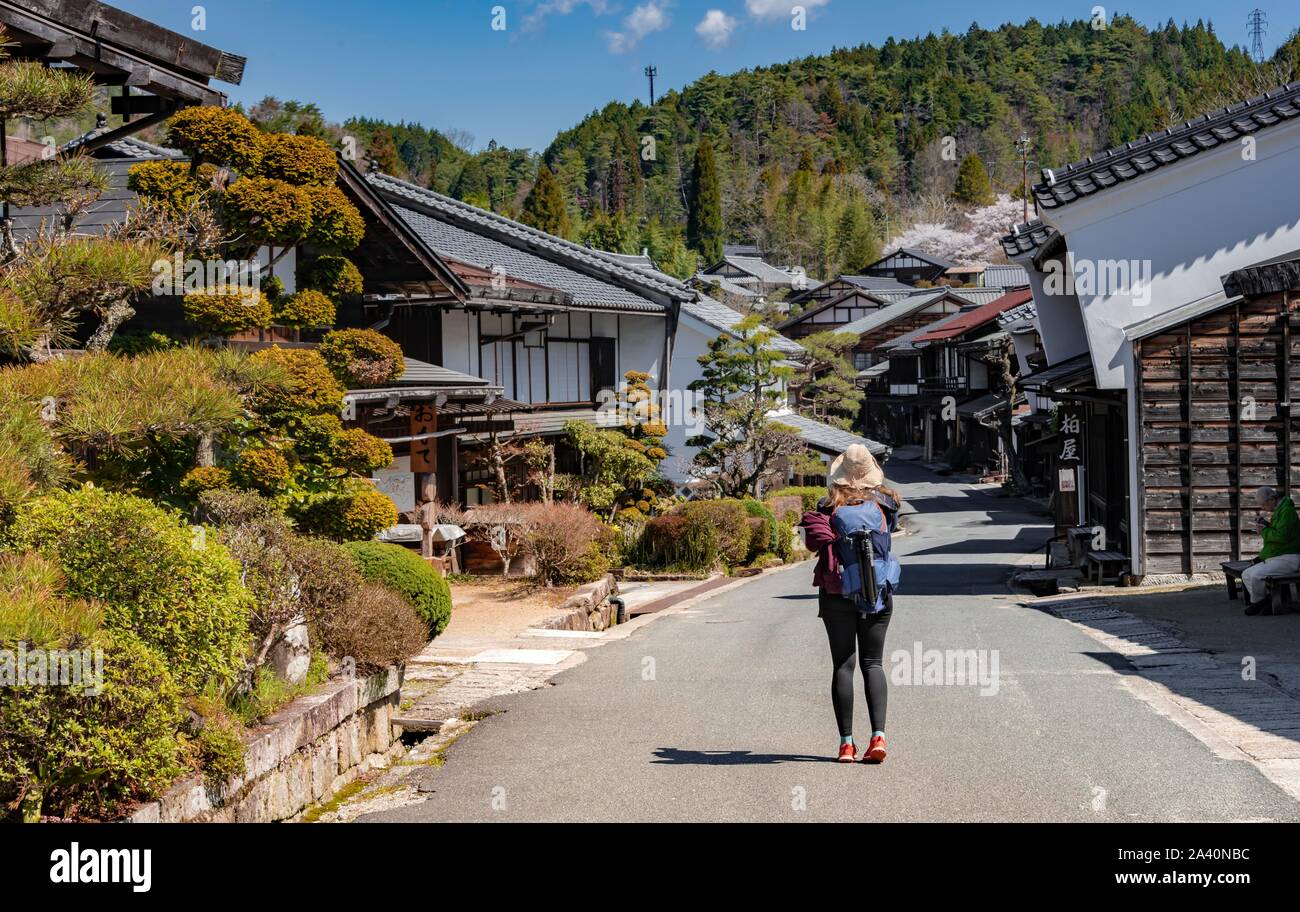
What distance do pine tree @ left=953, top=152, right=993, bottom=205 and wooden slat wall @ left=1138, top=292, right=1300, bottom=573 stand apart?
10934cm

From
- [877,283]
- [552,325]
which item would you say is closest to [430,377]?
[552,325]

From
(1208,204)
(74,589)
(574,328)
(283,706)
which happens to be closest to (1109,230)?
(1208,204)

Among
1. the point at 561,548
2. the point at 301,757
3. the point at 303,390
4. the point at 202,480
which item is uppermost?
the point at 303,390

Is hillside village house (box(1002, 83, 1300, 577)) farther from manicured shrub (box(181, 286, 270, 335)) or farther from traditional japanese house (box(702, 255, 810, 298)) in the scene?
traditional japanese house (box(702, 255, 810, 298))

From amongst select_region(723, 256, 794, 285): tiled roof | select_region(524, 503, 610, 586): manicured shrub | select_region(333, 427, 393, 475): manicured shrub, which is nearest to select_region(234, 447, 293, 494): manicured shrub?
select_region(333, 427, 393, 475): manicured shrub

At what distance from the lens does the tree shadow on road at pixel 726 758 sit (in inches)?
294

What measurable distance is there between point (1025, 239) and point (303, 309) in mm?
15148

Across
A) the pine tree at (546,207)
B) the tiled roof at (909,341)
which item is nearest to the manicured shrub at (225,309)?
the tiled roof at (909,341)

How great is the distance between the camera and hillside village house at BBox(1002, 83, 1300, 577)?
1742 cm

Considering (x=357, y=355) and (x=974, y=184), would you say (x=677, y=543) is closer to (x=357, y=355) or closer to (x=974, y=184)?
(x=357, y=355)

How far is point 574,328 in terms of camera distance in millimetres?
28109

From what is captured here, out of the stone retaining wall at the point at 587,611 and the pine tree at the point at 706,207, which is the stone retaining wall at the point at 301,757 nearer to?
the stone retaining wall at the point at 587,611

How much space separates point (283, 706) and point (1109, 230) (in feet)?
50.2

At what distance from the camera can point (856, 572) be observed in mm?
6902
